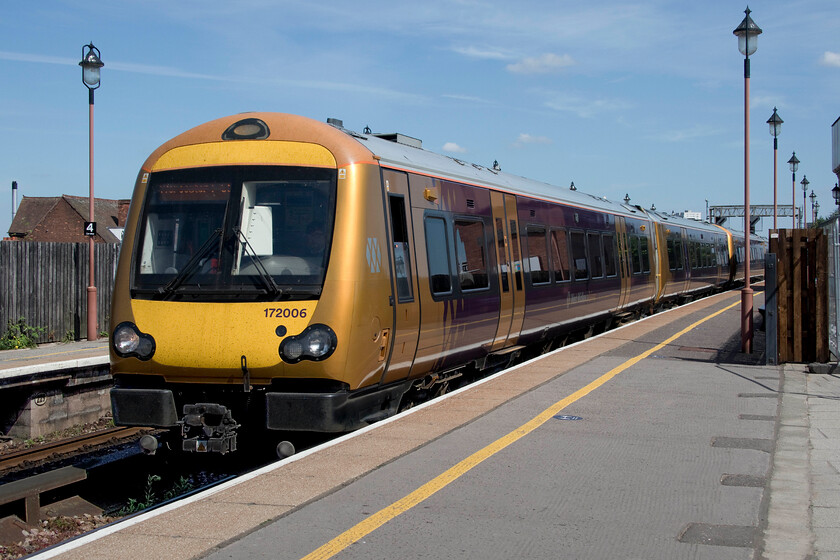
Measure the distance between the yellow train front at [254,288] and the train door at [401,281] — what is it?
208 millimetres

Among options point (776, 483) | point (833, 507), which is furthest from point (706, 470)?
point (833, 507)

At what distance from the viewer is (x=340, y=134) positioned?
805cm

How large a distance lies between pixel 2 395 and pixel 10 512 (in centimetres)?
524

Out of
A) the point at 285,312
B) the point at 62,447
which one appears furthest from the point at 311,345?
the point at 62,447

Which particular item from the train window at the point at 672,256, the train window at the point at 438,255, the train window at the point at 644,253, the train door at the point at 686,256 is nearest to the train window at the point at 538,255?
the train window at the point at 438,255

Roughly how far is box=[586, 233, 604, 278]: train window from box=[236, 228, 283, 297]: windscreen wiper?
1059cm

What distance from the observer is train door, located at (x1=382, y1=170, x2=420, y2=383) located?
830cm

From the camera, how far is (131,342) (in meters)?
7.70

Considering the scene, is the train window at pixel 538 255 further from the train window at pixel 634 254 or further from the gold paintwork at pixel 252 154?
the train window at pixel 634 254

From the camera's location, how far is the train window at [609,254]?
18.4m

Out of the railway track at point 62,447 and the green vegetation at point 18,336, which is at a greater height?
the green vegetation at point 18,336

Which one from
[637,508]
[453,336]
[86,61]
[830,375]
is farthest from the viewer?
[86,61]

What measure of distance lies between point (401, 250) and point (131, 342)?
9.02 ft

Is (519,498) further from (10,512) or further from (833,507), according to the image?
(10,512)
